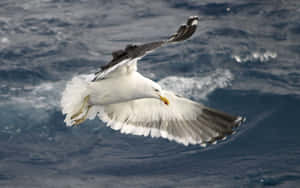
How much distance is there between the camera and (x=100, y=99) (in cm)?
507

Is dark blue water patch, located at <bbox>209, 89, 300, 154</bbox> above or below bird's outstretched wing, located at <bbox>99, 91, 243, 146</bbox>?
below

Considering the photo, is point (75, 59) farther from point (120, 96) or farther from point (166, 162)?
point (120, 96)

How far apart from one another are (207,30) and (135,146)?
320cm

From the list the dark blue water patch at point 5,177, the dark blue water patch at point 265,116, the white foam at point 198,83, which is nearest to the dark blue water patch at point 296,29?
the dark blue water patch at point 265,116

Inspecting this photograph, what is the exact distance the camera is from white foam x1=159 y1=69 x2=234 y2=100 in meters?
8.71

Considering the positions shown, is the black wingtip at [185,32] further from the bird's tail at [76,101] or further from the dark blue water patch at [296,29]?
the dark blue water patch at [296,29]

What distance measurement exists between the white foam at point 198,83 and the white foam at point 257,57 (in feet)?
1.27

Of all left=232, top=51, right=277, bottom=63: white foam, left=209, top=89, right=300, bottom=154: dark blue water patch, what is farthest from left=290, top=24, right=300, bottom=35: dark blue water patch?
left=209, top=89, right=300, bottom=154: dark blue water patch

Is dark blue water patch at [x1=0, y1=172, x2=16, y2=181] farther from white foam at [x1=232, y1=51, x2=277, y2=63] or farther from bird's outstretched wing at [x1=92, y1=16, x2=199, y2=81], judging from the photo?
white foam at [x1=232, y1=51, x2=277, y2=63]

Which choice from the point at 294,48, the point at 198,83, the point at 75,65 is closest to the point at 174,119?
the point at 198,83

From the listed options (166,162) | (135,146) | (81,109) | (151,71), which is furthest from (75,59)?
(81,109)

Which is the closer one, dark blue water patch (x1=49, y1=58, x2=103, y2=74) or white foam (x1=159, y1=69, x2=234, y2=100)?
white foam (x1=159, y1=69, x2=234, y2=100)

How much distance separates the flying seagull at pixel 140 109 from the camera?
4848 millimetres

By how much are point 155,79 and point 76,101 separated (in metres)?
3.93
